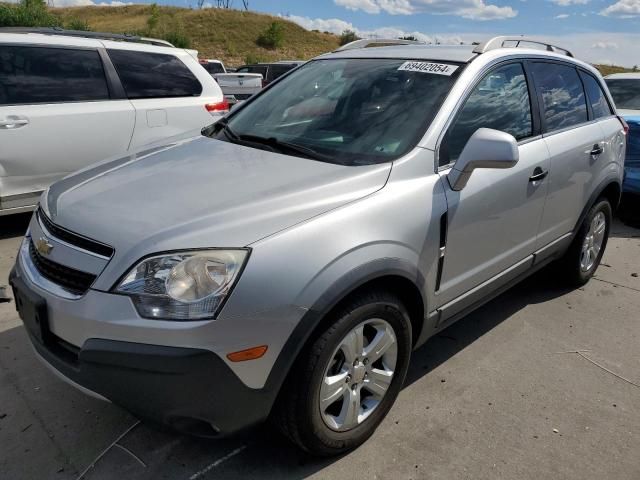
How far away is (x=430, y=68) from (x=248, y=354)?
5.97ft

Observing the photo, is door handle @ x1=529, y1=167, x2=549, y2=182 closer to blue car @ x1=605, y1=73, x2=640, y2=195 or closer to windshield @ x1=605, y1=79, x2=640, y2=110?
blue car @ x1=605, y1=73, x2=640, y2=195

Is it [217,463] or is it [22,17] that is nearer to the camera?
[217,463]

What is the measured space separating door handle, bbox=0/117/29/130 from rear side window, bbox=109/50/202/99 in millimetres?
979

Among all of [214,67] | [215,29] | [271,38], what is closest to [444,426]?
[214,67]

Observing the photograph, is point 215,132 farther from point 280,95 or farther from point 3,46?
point 3,46

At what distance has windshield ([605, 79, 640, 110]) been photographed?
721 centimetres

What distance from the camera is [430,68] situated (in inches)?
113

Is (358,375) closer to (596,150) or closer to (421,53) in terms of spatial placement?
(421,53)

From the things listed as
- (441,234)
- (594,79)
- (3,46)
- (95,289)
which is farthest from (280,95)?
(3,46)

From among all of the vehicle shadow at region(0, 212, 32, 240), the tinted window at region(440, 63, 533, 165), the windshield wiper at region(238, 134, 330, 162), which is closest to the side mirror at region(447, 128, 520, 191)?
the tinted window at region(440, 63, 533, 165)

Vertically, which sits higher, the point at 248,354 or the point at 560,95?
the point at 560,95

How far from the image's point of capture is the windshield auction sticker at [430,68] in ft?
9.18

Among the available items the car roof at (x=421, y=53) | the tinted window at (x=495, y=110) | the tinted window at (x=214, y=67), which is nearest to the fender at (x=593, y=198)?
the tinted window at (x=495, y=110)

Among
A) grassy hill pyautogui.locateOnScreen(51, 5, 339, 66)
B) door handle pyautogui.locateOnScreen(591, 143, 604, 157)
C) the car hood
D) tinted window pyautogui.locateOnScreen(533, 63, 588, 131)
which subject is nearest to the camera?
the car hood
